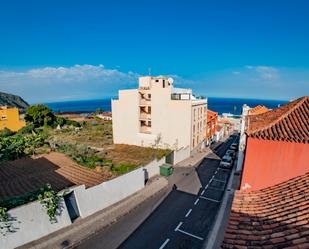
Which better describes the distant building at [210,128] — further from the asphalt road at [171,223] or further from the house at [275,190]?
the house at [275,190]

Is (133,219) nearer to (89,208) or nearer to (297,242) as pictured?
(89,208)

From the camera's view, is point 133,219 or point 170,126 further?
point 170,126

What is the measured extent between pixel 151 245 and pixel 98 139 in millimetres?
29047

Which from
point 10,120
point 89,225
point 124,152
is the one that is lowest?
point 89,225

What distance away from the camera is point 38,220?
1202cm

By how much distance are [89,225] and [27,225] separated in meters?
3.70

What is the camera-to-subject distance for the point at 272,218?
7066mm

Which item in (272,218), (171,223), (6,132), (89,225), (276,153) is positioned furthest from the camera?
(6,132)

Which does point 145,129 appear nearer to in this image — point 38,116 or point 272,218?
point 272,218

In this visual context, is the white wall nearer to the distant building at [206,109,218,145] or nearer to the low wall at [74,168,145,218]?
the distant building at [206,109,218,145]

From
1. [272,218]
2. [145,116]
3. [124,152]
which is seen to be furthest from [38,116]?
[272,218]

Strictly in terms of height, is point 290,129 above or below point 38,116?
above

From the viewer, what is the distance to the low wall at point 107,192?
14.4m

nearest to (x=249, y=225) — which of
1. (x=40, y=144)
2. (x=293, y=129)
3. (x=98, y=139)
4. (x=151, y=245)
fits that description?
(x=293, y=129)
